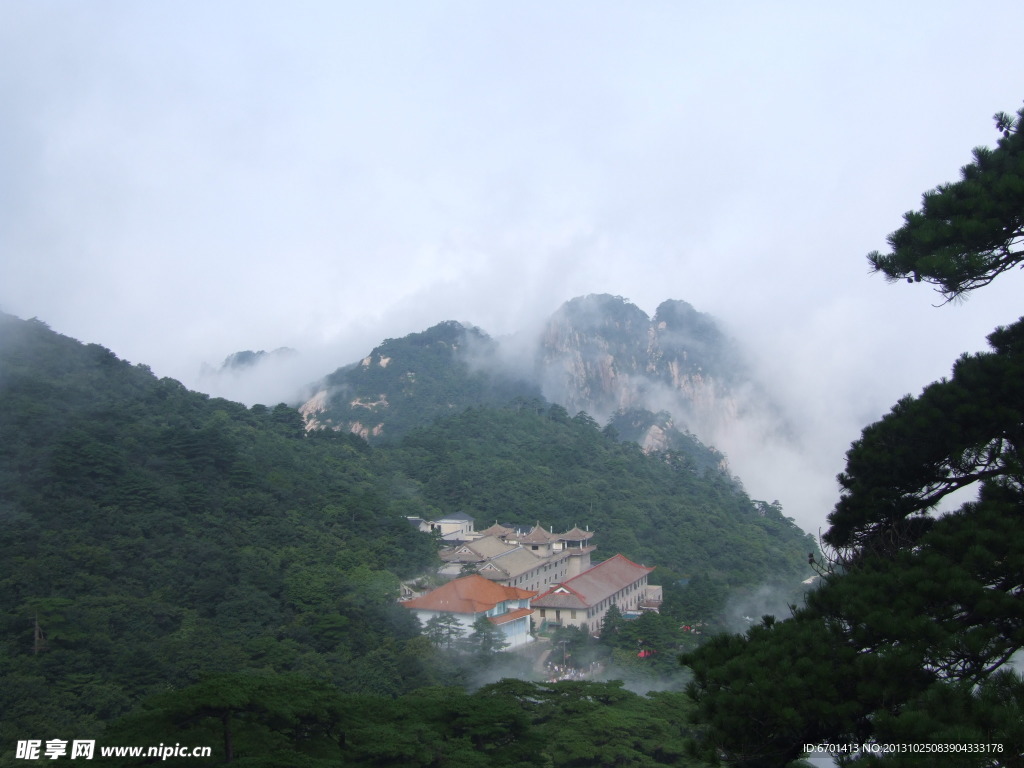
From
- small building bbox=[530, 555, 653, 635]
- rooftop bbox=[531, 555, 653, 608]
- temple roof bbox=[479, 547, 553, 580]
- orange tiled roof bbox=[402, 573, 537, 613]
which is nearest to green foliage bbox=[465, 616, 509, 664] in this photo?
orange tiled roof bbox=[402, 573, 537, 613]

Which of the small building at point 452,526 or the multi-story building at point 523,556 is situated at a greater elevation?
the small building at point 452,526

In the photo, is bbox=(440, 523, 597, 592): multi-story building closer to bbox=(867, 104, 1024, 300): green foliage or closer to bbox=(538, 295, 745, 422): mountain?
bbox=(867, 104, 1024, 300): green foliage

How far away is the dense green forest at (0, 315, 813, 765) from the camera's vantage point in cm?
896

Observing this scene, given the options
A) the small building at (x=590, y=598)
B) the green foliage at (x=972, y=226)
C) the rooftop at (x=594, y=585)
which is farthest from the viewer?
the rooftop at (x=594, y=585)

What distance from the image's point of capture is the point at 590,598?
21.6 m

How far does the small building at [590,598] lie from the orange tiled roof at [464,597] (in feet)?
5.09

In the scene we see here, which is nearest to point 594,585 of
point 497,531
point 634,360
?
point 497,531

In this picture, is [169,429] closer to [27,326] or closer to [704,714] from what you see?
[27,326]

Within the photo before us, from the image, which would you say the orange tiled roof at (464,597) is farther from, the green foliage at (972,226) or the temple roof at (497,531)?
the green foliage at (972,226)

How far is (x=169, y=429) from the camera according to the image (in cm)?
2198

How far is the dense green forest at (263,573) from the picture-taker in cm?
896

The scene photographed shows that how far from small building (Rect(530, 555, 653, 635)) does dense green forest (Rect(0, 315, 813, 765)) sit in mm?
1579

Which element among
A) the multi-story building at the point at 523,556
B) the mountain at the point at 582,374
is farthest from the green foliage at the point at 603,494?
the mountain at the point at 582,374

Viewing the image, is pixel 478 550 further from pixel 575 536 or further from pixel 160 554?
pixel 160 554
